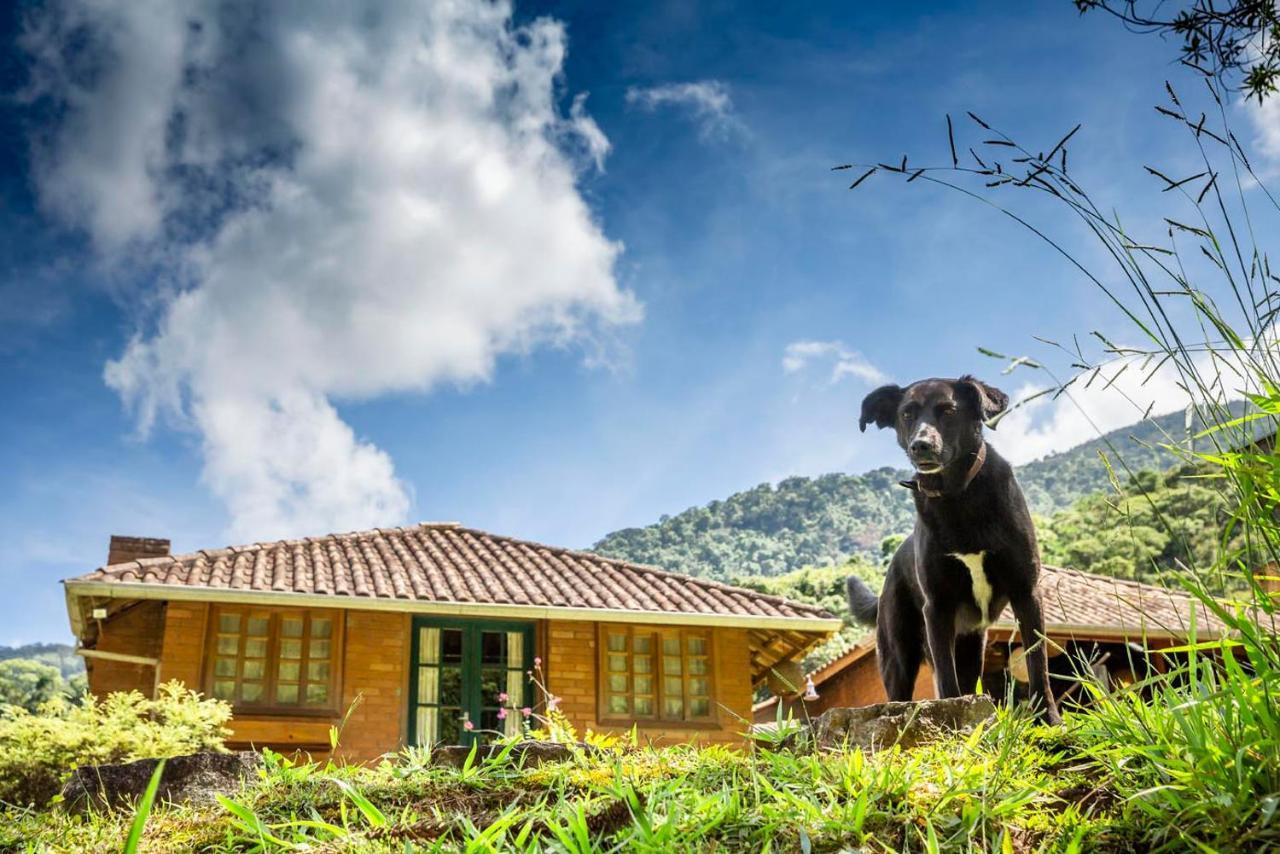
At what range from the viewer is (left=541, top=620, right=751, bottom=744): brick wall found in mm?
13750

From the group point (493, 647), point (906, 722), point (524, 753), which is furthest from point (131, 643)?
point (906, 722)

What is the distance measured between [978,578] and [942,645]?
30 cm

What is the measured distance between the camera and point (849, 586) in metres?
5.67

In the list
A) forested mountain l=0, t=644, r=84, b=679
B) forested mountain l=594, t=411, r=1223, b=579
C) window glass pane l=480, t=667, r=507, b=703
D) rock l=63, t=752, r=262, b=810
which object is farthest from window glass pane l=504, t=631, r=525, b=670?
forested mountain l=0, t=644, r=84, b=679

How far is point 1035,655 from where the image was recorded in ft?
12.7

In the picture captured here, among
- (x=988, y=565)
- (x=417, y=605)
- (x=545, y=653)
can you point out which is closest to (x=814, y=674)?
(x=545, y=653)

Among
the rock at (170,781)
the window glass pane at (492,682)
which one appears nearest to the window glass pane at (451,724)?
the window glass pane at (492,682)

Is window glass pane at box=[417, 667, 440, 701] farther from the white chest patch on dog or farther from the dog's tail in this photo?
the white chest patch on dog

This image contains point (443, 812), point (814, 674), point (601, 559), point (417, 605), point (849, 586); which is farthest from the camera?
point (814, 674)

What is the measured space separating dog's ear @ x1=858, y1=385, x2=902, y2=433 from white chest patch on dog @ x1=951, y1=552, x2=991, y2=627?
638mm

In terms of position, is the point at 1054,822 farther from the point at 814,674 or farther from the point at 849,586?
the point at 814,674

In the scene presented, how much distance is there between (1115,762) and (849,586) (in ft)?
10.8

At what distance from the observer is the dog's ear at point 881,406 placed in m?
4.29

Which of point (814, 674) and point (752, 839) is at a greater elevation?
point (814, 674)
